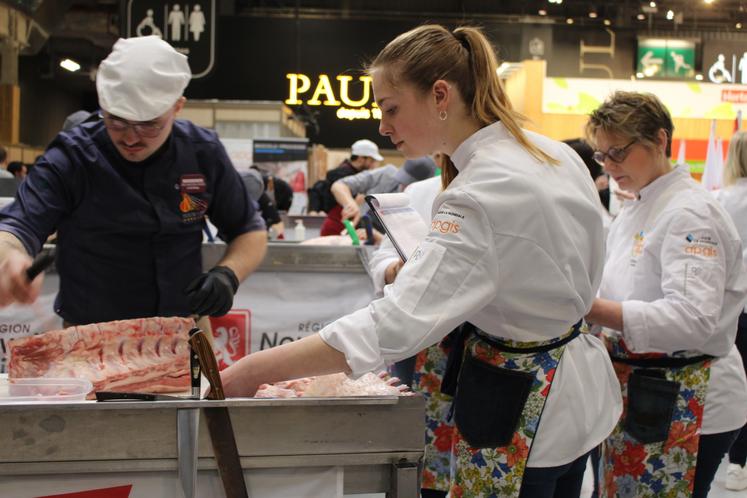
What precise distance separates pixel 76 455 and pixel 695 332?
1.59m

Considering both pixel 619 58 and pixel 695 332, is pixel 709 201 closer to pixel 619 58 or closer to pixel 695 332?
pixel 695 332

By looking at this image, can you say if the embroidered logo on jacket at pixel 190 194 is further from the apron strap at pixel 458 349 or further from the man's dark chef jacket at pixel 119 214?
the apron strap at pixel 458 349

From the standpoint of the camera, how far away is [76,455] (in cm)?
145

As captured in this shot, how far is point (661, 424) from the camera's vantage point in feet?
7.93

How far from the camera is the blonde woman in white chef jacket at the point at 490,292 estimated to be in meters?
1.50

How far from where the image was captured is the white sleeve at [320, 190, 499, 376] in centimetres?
148

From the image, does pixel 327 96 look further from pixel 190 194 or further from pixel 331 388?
pixel 331 388

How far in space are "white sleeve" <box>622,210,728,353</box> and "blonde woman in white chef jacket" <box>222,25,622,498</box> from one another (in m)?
0.45

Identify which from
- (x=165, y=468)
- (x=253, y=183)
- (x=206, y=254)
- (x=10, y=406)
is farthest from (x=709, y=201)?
(x=253, y=183)

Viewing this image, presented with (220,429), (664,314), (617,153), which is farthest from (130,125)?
(664,314)

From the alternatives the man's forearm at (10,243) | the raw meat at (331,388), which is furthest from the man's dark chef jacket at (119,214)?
the raw meat at (331,388)

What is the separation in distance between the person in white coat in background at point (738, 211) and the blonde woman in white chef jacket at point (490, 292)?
283 cm

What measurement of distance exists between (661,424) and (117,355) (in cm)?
148

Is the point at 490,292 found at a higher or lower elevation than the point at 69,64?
lower
